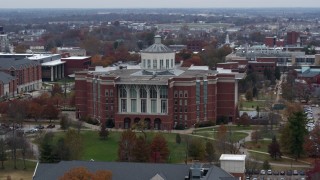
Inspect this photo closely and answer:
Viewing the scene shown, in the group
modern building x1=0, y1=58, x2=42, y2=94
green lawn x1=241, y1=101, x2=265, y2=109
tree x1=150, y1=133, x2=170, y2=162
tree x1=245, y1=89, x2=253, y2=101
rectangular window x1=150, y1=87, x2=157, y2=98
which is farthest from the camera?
modern building x1=0, y1=58, x2=42, y2=94

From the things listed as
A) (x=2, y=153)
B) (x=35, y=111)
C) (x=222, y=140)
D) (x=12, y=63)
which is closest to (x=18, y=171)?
(x=2, y=153)

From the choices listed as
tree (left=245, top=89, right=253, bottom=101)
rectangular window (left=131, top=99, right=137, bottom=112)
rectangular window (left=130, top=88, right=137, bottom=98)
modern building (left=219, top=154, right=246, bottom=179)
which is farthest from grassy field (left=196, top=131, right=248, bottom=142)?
modern building (left=219, top=154, right=246, bottom=179)

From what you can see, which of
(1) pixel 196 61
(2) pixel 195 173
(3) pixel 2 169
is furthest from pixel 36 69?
(2) pixel 195 173

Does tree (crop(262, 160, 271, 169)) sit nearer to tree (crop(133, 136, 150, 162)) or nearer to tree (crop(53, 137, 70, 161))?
tree (crop(133, 136, 150, 162))

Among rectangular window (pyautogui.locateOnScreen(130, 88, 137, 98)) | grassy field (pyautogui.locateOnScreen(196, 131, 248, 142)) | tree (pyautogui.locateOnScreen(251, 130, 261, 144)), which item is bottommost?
grassy field (pyautogui.locateOnScreen(196, 131, 248, 142))

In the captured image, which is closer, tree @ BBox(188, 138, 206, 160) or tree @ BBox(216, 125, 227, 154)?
tree @ BBox(188, 138, 206, 160)

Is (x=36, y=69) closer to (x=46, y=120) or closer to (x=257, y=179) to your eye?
(x=46, y=120)

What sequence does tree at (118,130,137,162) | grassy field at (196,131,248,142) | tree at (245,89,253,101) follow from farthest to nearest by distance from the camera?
tree at (245,89,253,101) < grassy field at (196,131,248,142) < tree at (118,130,137,162)

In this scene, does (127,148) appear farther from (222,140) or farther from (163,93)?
(163,93)
